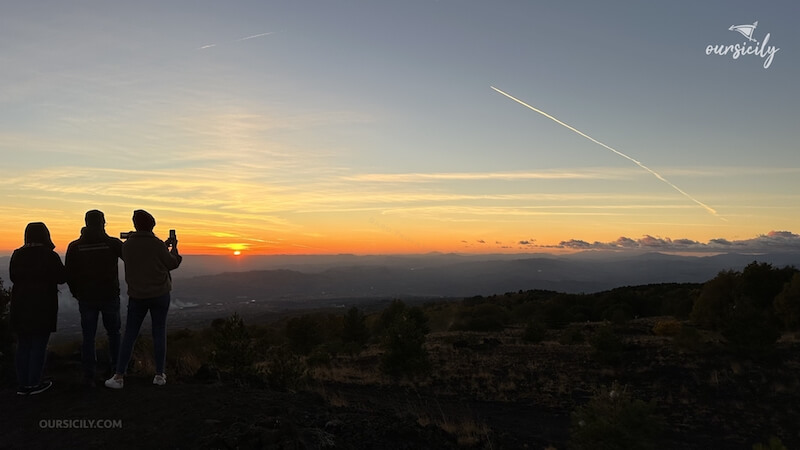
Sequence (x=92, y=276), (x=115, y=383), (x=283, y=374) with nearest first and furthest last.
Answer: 1. (x=115, y=383)
2. (x=92, y=276)
3. (x=283, y=374)

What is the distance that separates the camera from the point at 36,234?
6.69m

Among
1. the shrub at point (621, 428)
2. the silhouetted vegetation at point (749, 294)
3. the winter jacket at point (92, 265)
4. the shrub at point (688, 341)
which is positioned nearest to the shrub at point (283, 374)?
the winter jacket at point (92, 265)

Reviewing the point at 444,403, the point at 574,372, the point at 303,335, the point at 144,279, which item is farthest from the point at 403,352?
the point at 303,335

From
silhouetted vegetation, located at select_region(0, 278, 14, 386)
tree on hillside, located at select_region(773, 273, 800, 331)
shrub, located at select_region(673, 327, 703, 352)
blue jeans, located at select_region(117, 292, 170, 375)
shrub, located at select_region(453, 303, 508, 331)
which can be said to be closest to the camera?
blue jeans, located at select_region(117, 292, 170, 375)

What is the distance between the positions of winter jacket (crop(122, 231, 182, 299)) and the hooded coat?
1197 millimetres

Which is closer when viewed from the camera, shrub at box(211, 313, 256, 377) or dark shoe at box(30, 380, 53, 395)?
dark shoe at box(30, 380, 53, 395)

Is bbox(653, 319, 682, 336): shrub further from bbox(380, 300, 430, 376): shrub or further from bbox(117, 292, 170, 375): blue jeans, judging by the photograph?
bbox(117, 292, 170, 375): blue jeans

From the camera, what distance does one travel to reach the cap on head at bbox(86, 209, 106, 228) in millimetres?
6770

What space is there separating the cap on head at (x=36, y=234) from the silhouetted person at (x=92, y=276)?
0.35 metres

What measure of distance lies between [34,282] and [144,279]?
5.44ft

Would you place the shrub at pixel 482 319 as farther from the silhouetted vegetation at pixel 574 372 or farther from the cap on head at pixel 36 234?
the cap on head at pixel 36 234

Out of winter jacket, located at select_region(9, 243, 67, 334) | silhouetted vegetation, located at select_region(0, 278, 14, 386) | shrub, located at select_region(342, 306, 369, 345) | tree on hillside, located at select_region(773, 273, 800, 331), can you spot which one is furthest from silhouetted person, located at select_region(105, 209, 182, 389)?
tree on hillside, located at select_region(773, 273, 800, 331)

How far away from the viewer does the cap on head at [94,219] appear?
267 inches

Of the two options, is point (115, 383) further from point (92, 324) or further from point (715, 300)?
point (715, 300)
